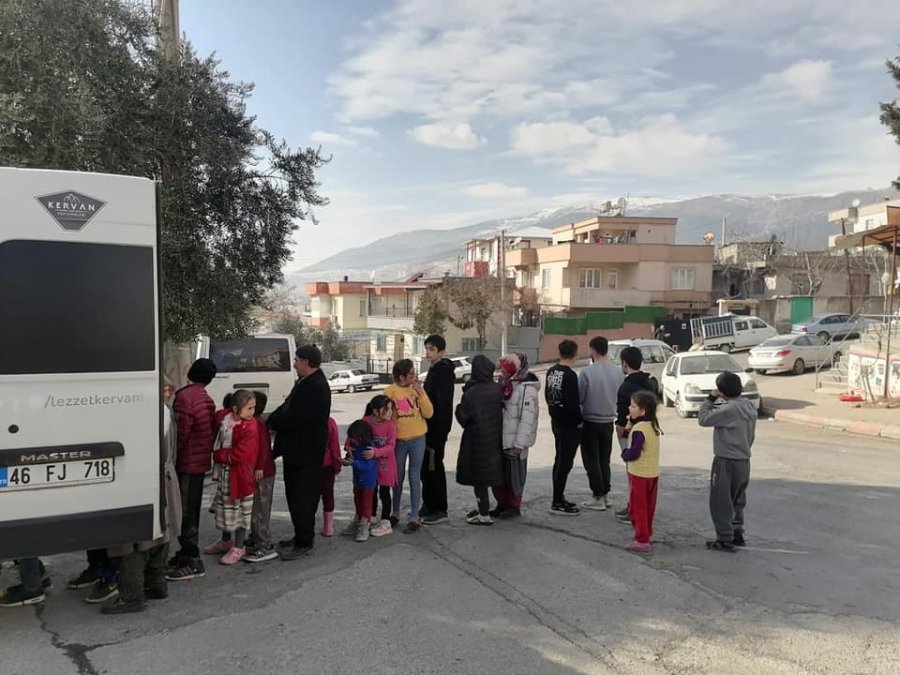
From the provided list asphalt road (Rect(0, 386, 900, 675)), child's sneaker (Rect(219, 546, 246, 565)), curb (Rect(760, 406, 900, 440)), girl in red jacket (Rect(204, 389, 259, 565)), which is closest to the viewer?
asphalt road (Rect(0, 386, 900, 675))

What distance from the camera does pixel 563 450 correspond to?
691 centimetres

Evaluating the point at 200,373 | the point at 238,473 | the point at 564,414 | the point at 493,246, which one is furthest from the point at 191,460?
the point at 493,246

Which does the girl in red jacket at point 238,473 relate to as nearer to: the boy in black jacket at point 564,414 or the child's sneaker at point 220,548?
the child's sneaker at point 220,548

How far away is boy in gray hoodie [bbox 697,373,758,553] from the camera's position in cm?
578

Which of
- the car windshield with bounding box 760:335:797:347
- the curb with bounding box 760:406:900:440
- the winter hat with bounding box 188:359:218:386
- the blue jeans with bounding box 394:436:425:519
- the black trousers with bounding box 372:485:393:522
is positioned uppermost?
the winter hat with bounding box 188:359:218:386

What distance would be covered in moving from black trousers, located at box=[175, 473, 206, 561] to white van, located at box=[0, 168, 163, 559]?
939 millimetres

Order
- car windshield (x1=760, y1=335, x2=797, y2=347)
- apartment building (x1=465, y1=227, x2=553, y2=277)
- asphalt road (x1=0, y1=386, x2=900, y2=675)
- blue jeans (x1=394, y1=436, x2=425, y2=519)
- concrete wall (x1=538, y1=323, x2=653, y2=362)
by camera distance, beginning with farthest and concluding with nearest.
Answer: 1. apartment building (x1=465, y1=227, x2=553, y2=277)
2. concrete wall (x1=538, y1=323, x2=653, y2=362)
3. car windshield (x1=760, y1=335, x2=797, y2=347)
4. blue jeans (x1=394, y1=436, x2=425, y2=519)
5. asphalt road (x1=0, y1=386, x2=900, y2=675)

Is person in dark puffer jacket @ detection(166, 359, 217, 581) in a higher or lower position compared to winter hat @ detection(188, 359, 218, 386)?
lower

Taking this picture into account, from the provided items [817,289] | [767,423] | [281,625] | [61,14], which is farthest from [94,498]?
[817,289]

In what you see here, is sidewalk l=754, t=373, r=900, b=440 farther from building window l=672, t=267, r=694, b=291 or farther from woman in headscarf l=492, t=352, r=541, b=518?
building window l=672, t=267, r=694, b=291

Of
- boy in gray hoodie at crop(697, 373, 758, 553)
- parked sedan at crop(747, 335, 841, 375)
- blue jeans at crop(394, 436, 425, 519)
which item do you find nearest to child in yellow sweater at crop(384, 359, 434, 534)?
blue jeans at crop(394, 436, 425, 519)

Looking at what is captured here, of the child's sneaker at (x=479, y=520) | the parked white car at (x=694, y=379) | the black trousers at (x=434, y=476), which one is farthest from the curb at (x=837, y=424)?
the black trousers at (x=434, y=476)

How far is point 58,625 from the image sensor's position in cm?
433

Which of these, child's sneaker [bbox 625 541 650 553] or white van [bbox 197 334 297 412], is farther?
white van [bbox 197 334 297 412]
